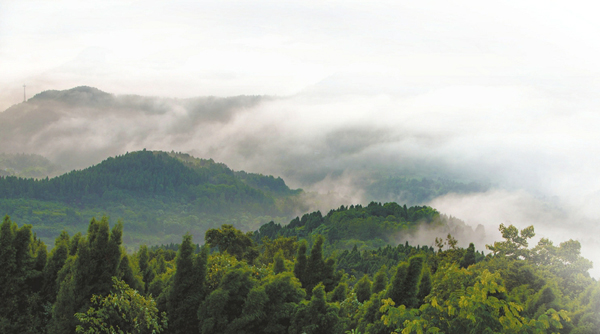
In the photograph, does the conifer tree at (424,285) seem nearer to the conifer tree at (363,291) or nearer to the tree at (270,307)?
the conifer tree at (363,291)

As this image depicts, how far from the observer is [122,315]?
84.1 feet

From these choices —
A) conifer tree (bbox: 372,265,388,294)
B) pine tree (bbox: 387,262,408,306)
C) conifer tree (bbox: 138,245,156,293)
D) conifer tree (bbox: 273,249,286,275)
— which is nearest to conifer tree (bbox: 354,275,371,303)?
conifer tree (bbox: 372,265,388,294)

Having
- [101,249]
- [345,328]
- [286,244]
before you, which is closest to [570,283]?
[345,328]

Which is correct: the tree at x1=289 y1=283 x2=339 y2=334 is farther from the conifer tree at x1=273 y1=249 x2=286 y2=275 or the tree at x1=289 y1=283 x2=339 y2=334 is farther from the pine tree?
the conifer tree at x1=273 y1=249 x2=286 y2=275

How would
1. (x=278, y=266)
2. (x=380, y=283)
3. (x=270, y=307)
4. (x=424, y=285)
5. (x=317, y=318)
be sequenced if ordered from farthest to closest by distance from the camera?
(x=278, y=266) → (x=380, y=283) → (x=424, y=285) → (x=270, y=307) → (x=317, y=318)

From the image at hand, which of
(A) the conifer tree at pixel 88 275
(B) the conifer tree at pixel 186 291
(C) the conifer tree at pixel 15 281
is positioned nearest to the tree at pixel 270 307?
(B) the conifer tree at pixel 186 291

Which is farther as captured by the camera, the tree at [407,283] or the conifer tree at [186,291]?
the tree at [407,283]

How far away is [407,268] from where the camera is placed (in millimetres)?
31141

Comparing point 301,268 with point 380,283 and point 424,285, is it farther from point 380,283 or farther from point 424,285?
point 424,285

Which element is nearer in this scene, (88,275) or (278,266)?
(88,275)

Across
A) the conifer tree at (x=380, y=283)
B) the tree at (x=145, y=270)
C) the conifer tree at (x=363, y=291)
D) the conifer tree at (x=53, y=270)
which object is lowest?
the conifer tree at (x=363, y=291)

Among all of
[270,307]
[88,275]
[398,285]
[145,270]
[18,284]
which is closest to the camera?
[88,275]

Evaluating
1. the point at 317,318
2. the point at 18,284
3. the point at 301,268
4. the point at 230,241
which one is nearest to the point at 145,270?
the point at 301,268

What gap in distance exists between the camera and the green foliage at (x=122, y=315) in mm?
24969
